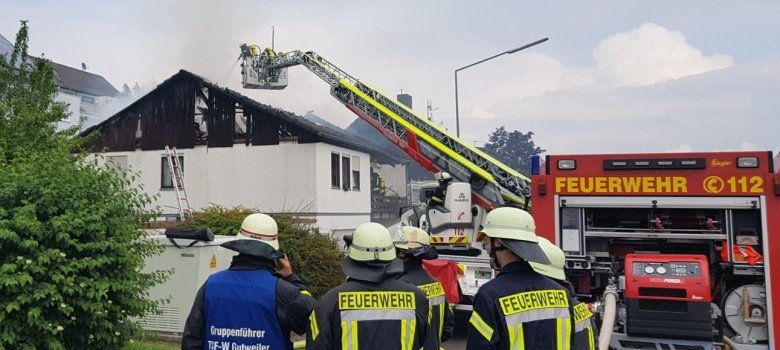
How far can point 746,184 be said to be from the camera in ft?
19.0

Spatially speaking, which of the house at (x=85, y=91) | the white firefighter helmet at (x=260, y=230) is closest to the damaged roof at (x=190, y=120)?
the white firefighter helmet at (x=260, y=230)

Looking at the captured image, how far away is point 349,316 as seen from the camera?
2975 millimetres

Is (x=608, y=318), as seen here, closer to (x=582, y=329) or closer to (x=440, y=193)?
(x=582, y=329)

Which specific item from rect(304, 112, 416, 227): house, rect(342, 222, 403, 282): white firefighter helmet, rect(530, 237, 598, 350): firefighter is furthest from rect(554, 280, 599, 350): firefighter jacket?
rect(304, 112, 416, 227): house

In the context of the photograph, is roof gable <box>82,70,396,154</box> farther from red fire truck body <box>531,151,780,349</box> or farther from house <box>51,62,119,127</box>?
house <box>51,62,119,127</box>

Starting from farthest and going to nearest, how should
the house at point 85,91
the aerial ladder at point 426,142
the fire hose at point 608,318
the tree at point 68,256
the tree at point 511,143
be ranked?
the tree at point 511,143 → the house at point 85,91 → the aerial ladder at point 426,142 → the fire hose at point 608,318 → the tree at point 68,256

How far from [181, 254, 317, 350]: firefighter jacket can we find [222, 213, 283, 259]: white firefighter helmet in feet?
0.20

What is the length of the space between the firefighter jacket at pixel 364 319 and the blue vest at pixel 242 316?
26cm

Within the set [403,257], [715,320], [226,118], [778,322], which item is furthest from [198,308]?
[226,118]

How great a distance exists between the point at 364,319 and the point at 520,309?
76 cm

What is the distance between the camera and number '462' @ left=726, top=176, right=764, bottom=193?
573cm

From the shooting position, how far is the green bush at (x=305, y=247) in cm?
997

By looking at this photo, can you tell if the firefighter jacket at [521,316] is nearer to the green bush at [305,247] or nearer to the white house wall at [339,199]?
the green bush at [305,247]

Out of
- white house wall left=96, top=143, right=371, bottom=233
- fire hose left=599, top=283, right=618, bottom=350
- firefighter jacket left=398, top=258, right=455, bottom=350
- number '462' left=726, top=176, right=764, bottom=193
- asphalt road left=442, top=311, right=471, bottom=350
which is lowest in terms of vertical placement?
asphalt road left=442, top=311, right=471, bottom=350
